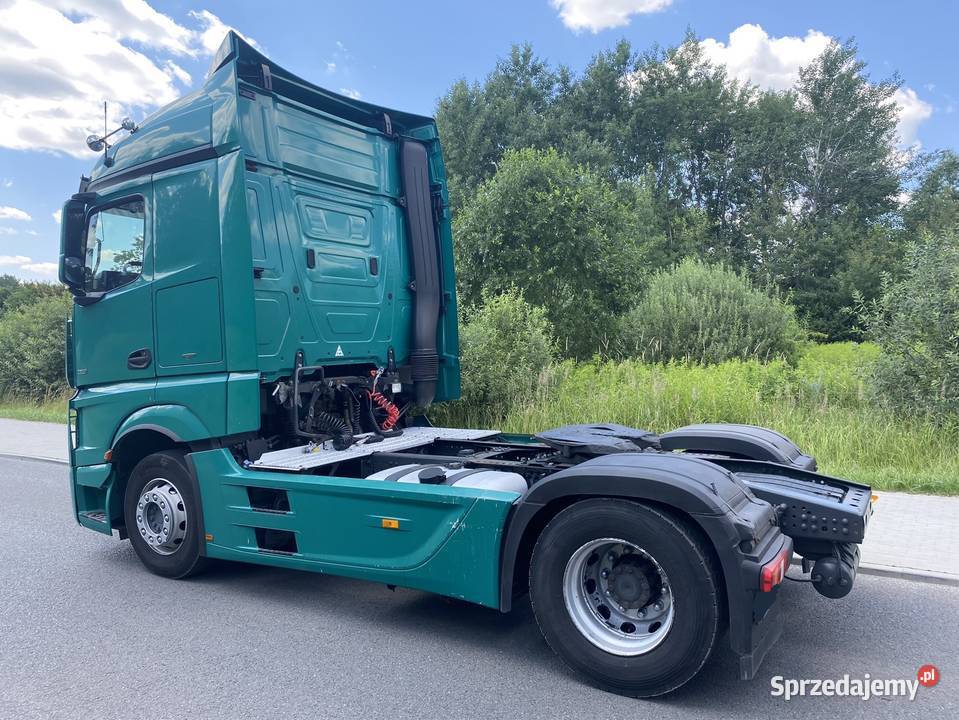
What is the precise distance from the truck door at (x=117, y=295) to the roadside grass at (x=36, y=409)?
489 inches

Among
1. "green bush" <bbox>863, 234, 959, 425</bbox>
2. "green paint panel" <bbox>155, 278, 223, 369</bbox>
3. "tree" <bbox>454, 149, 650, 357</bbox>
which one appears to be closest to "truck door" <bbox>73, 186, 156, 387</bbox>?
"green paint panel" <bbox>155, 278, 223, 369</bbox>

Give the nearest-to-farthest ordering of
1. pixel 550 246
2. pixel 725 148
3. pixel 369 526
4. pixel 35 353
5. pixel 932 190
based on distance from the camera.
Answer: pixel 369 526, pixel 550 246, pixel 35 353, pixel 932 190, pixel 725 148

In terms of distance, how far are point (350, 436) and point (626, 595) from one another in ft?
8.70

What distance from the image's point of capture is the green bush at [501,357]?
1033 cm

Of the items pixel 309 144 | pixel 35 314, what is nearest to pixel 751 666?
pixel 309 144

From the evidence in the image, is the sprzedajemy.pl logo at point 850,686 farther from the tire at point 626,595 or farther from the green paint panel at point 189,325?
the green paint panel at point 189,325

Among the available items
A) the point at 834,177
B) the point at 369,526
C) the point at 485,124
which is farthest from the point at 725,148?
the point at 369,526

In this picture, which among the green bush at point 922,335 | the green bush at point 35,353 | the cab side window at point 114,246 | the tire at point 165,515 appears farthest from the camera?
the green bush at point 35,353

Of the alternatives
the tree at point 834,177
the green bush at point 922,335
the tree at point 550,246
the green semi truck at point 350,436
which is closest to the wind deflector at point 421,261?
the green semi truck at point 350,436

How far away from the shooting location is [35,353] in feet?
67.4

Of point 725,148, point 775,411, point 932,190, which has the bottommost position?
point 775,411

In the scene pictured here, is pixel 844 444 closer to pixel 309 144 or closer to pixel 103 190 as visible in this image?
pixel 309 144

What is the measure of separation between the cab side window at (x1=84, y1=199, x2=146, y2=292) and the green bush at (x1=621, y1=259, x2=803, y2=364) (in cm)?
1067

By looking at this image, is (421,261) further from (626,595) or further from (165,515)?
(626,595)
